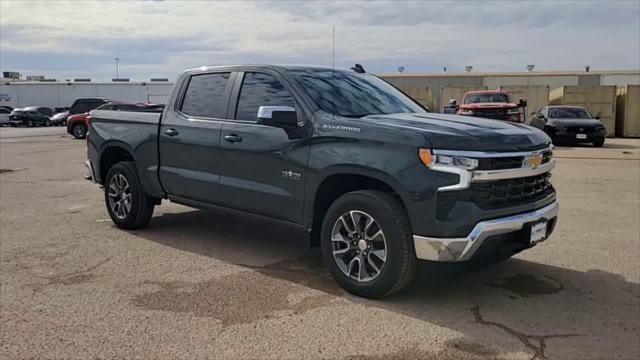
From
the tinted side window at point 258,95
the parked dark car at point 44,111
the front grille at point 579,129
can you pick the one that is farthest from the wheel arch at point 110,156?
the parked dark car at point 44,111

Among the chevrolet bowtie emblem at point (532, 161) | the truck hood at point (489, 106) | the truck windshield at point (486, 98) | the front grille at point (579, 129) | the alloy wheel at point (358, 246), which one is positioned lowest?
the alloy wheel at point (358, 246)

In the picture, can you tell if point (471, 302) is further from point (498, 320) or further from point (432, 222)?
point (432, 222)

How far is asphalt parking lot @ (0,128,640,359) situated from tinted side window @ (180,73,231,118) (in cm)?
147

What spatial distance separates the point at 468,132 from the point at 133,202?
420 cm

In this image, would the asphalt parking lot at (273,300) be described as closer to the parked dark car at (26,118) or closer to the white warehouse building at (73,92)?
the parked dark car at (26,118)

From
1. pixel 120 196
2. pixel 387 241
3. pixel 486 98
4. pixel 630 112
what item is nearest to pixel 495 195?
pixel 387 241

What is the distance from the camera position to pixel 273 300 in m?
4.66

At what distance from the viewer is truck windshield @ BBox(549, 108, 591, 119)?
21.7 meters

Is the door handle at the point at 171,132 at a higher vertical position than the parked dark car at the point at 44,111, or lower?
lower

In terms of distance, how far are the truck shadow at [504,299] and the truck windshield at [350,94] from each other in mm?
1524

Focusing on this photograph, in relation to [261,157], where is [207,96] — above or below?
above

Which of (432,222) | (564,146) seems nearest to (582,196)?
(432,222)

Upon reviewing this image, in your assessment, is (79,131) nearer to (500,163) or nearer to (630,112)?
(630,112)

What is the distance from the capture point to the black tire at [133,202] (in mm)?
6828
